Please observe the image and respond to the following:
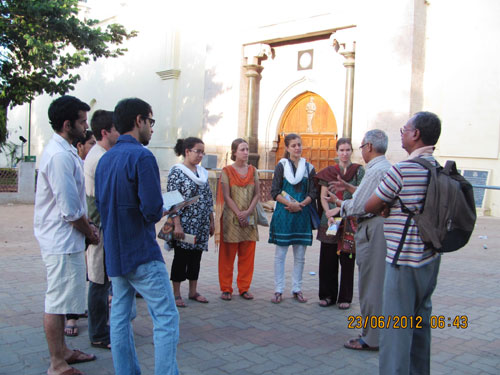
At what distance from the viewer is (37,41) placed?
414 inches

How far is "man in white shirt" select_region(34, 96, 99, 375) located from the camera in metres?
3.26

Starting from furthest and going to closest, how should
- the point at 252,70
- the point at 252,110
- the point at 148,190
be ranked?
1. the point at 252,110
2. the point at 252,70
3. the point at 148,190

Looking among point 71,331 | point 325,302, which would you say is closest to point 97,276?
point 71,331

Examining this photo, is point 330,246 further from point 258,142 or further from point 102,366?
point 258,142

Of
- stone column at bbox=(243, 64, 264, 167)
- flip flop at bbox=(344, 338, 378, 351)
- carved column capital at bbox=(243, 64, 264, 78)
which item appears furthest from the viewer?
stone column at bbox=(243, 64, 264, 167)

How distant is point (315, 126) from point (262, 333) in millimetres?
10211

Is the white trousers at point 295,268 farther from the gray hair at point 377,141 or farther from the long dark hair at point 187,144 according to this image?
the gray hair at point 377,141

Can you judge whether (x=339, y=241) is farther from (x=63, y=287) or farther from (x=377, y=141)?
(x=63, y=287)

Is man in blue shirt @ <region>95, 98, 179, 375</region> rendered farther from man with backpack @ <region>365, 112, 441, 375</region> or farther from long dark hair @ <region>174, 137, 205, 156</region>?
long dark hair @ <region>174, 137, 205, 156</region>

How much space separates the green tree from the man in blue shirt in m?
8.89

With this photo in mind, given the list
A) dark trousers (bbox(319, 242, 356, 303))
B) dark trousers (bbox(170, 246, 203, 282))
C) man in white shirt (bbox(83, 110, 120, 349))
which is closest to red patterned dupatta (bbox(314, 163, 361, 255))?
dark trousers (bbox(319, 242, 356, 303))

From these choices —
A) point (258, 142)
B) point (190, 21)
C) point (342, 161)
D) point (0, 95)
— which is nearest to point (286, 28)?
point (258, 142)

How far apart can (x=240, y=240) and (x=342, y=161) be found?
1444mm

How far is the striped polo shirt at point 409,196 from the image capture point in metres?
2.87
